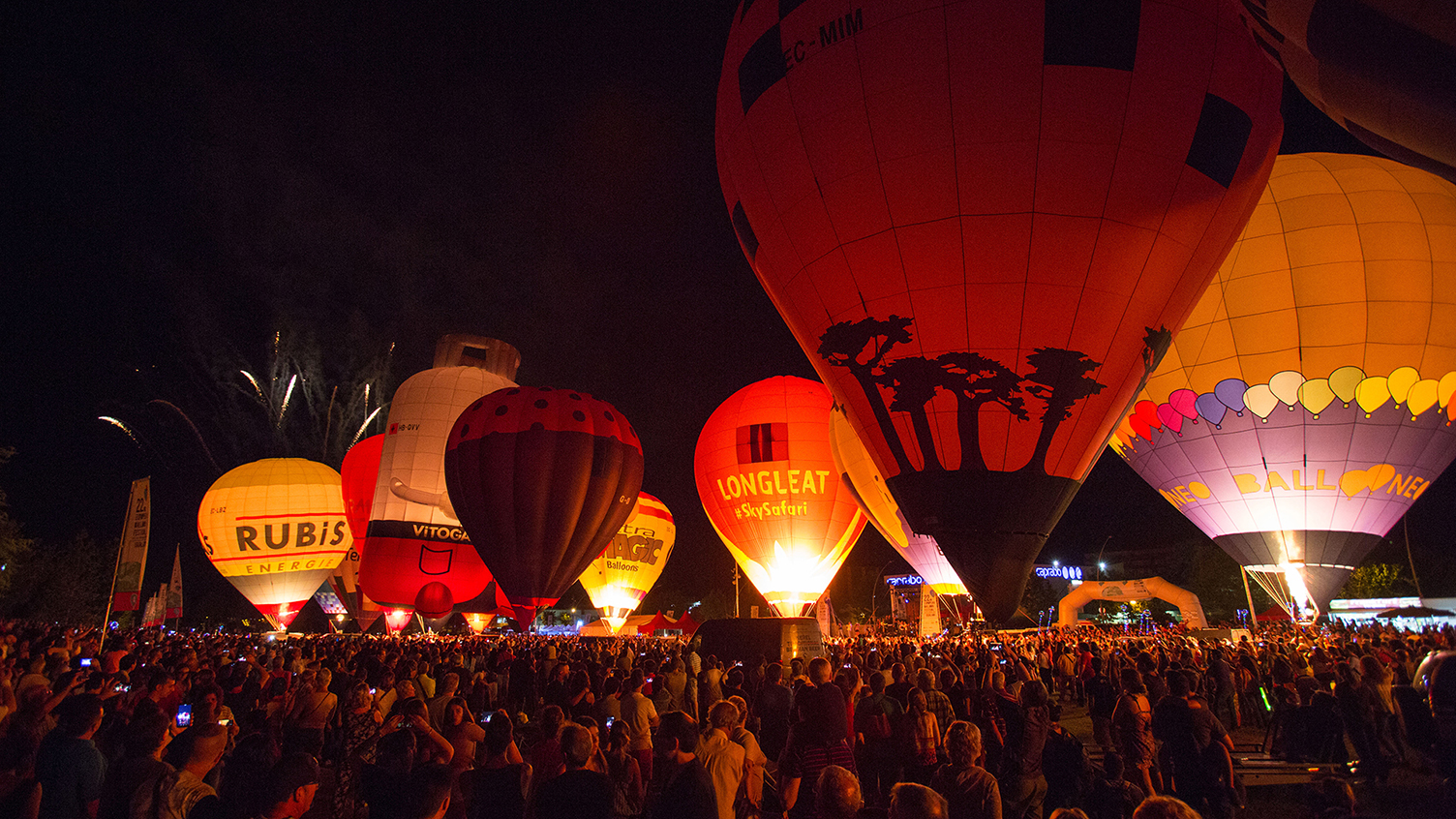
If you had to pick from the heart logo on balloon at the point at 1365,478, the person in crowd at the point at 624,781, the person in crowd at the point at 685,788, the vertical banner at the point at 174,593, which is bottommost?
the person in crowd at the point at 624,781

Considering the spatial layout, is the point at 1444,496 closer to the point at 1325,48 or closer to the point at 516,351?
the point at 516,351

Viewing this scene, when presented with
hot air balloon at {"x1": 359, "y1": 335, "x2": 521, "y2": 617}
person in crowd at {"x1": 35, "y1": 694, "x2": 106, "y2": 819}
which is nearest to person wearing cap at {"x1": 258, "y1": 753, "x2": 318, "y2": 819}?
person in crowd at {"x1": 35, "y1": 694, "x2": 106, "y2": 819}

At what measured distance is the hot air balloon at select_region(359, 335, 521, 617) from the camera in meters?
17.1

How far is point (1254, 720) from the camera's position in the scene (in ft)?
33.3

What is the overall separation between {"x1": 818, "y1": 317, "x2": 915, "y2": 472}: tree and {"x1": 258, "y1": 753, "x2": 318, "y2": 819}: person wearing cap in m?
5.77

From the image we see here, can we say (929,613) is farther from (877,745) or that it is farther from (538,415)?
(877,745)

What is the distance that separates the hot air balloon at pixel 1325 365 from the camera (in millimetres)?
12062

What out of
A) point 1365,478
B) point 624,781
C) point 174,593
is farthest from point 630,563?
point 624,781

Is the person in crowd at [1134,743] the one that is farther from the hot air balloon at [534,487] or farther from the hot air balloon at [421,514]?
the hot air balloon at [421,514]

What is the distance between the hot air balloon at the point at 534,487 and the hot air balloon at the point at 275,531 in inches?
555

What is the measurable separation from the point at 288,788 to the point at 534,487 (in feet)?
36.9

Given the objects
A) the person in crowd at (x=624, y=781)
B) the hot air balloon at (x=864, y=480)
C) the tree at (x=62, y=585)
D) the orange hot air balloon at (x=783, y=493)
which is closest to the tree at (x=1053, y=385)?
the person in crowd at (x=624, y=781)

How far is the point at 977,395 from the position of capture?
693 cm

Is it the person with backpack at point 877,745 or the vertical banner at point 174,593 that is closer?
the person with backpack at point 877,745
